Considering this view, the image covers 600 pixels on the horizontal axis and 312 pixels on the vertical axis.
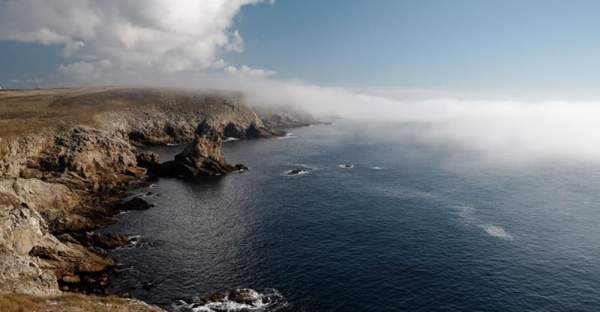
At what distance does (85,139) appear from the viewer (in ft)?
398

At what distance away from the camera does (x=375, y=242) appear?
79062 mm

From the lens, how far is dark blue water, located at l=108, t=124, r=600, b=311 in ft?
199

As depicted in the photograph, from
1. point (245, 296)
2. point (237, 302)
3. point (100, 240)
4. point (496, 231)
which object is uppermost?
point (496, 231)

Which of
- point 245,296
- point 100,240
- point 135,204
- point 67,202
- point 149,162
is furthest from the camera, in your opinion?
point 149,162

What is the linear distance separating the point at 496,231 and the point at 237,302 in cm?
5853

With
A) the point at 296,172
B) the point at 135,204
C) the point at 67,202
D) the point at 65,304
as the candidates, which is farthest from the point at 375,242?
the point at 67,202

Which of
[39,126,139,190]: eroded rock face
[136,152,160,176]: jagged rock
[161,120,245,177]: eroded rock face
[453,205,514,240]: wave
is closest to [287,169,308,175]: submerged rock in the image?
[161,120,245,177]: eroded rock face

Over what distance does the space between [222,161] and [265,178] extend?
2081cm

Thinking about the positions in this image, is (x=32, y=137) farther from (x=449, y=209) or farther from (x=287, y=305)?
(x=449, y=209)

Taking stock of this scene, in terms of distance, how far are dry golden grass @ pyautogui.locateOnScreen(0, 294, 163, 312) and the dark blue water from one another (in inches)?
626

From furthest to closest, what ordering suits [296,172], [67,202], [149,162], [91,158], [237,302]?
1. [296,172]
2. [149,162]
3. [91,158]
4. [67,202]
5. [237,302]

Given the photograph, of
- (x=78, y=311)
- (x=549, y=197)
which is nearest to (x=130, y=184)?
(x=78, y=311)

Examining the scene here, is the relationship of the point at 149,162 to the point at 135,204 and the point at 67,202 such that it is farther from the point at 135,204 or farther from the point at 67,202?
the point at 67,202

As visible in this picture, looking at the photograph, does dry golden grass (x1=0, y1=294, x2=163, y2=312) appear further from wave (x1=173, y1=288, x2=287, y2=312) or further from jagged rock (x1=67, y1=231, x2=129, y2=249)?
jagged rock (x1=67, y1=231, x2=129, y2=249)
